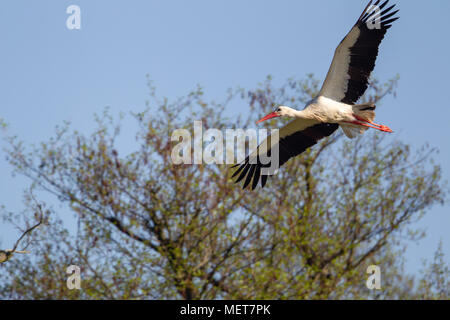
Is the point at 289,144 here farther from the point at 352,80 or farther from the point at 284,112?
the point at 352,80

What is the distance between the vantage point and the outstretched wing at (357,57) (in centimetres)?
950

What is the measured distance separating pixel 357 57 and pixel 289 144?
217 centimetres

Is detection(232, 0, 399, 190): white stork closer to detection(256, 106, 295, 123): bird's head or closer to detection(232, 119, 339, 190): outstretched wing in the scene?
detection(256, 106, 295, 123): bird's head

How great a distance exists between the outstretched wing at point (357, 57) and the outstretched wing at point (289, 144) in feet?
3.04

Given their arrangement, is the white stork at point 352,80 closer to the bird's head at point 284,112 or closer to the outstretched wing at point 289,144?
Answer: the bird's head at point 284,112

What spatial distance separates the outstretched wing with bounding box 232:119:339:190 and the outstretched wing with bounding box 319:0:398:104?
926mm

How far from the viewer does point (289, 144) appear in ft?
37.1

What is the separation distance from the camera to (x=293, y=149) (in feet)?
37.0

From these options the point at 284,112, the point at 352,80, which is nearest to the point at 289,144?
the point at 284,112

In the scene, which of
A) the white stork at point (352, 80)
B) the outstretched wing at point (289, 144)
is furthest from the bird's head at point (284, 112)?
the outstretched wing at point (289, 144)

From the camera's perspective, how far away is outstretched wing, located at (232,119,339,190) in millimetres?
11055
